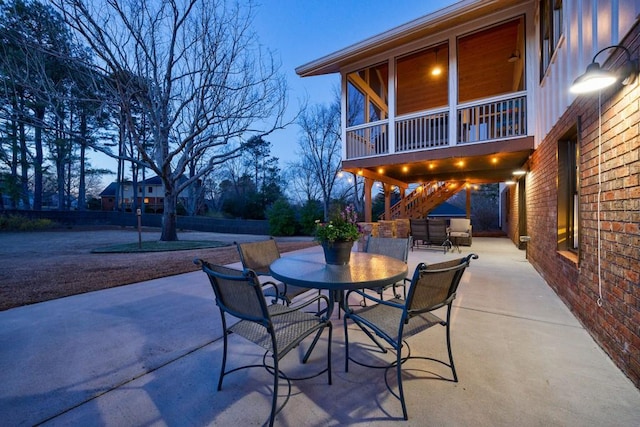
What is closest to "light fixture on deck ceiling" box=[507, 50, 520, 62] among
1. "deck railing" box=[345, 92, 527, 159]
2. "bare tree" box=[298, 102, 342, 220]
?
"deck railing" box=[345, 92, 527, 159]

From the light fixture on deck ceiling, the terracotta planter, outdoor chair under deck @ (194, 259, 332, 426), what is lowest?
outdoor chair under deck @ (194, 259, 332, 426)

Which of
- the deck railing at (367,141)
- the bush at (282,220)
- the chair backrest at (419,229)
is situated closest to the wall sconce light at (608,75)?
the deck railing at (367,141)

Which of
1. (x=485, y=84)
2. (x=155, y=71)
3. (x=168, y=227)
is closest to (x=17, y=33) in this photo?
(x=155, y=71)

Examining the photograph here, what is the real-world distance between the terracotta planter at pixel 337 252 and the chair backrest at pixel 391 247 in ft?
3.15

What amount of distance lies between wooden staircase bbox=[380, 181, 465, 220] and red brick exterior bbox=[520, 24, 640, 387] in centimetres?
810

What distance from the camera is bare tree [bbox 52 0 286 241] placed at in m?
7.76

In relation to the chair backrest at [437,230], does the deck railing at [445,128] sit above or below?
above

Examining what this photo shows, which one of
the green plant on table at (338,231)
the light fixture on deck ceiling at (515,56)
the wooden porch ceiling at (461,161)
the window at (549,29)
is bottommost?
the green plant on table at (338,231)

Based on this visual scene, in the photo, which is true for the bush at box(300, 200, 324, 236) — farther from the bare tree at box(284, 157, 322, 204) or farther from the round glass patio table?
the round glass patio table

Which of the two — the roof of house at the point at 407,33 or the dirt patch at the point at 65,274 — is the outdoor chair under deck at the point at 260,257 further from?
the roof of house at the point at 407,33

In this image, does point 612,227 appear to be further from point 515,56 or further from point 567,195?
point 515,56

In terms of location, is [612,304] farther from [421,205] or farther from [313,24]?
[313,24]

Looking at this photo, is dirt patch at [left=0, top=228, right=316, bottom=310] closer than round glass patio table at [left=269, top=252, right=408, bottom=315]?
No

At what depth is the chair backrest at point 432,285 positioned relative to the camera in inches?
59.8
